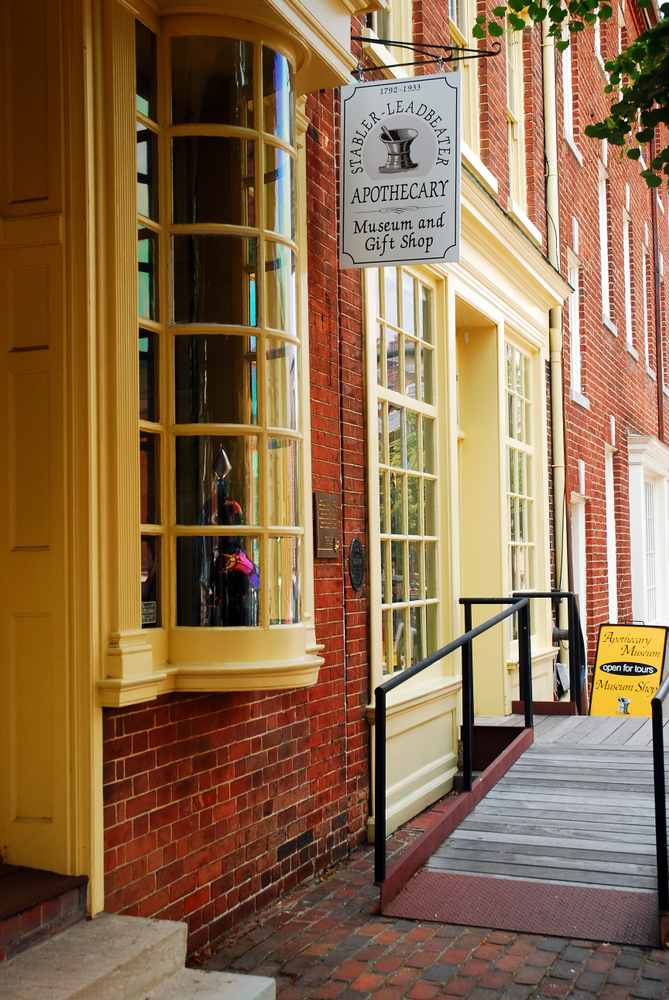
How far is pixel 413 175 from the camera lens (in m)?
5.63

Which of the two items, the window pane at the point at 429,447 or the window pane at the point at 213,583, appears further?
the window pane at the point at 429,447

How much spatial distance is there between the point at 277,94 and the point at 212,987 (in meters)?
3.48

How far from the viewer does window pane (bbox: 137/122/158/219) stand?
413cm

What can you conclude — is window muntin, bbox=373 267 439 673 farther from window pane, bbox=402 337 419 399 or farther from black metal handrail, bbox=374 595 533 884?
black metal handrail, bbox=374 595 533 884

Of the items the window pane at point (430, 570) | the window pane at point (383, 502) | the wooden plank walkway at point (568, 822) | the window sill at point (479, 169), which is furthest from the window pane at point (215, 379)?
the window sill at point (479, 169)

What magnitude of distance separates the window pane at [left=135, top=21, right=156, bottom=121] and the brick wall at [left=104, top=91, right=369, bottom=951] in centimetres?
154

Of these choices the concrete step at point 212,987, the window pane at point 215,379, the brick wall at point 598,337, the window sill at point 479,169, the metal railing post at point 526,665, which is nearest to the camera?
the concrete step at point 212,987

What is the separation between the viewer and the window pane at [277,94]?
4422mm

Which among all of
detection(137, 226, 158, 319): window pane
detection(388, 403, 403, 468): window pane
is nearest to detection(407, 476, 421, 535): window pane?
detection(388, 403, 403, 468): window pane

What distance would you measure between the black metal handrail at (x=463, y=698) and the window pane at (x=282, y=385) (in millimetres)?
1230

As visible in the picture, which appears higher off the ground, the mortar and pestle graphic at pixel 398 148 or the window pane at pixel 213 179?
the mortar and pestle graphic at pixel 398 148

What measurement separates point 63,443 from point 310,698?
7.36 feet

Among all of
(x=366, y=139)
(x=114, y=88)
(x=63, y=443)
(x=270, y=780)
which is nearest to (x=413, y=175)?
(x=366, y=139)

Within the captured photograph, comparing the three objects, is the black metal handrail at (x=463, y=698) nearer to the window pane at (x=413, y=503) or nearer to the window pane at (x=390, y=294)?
the window pane at (x=413, y=503)
